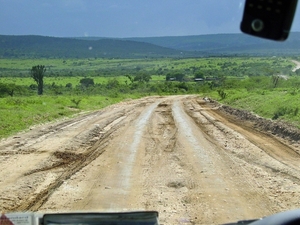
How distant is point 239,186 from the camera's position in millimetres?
8617

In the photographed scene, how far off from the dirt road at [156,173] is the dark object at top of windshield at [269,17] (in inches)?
166

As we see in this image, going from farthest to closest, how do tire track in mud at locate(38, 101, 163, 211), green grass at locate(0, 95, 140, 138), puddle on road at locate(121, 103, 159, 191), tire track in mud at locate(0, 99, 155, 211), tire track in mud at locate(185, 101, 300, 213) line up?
green grass at locate(0, 95, 140, 138)
puddle on road at locate(121, 103, 159, 191)
tire track in mud at locate(185, 101, 300, 213)
tire track in mud at locate(0, 99, 155, 211)
tire track in mud at locate(38, 101, 163, 211)

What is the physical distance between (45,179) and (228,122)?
11727mm

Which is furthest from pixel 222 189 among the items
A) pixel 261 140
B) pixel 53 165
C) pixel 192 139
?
pixel 261 140

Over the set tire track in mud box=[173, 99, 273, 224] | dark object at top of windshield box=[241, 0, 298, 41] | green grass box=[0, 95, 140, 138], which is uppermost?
dark object at top of windshield box=[241, 0, 298, 41]

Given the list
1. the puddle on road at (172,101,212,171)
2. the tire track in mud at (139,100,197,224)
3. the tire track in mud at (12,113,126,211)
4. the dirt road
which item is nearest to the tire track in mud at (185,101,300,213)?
the dirt road

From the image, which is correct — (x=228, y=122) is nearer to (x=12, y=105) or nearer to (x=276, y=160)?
(x=276, y=160)

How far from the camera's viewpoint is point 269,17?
289 centimetres

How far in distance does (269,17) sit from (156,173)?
23.6 ft

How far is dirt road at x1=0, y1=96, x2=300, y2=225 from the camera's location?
24.4ft

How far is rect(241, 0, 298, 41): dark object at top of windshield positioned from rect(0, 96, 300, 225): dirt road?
421 cm

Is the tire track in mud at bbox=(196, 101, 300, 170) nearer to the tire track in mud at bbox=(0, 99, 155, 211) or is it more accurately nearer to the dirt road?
the dirt road

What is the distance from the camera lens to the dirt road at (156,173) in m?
7.43

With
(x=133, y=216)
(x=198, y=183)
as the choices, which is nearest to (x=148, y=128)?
(x=198, y=183)
